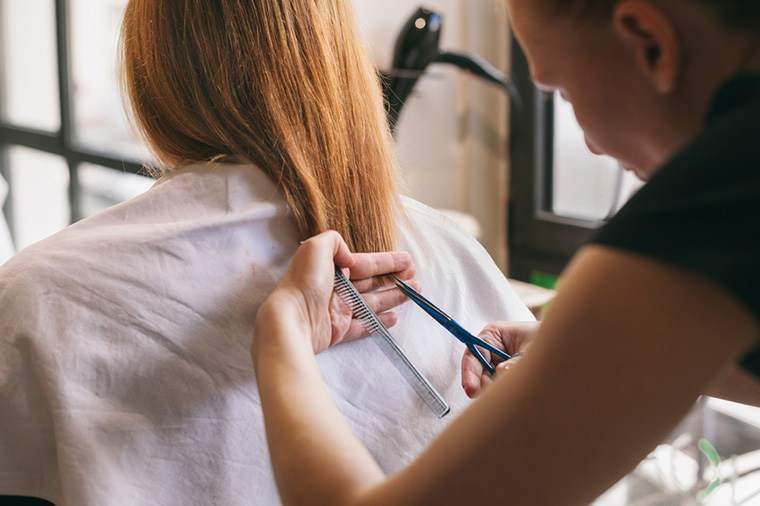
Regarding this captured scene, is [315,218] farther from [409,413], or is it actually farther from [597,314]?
[597,314]

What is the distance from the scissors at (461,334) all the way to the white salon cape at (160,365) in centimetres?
5

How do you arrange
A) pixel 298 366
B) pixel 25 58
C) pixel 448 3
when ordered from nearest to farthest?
pixel 298 366 → pixel 448 3 → pixel 25 58

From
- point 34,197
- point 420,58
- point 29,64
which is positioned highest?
point 420,58

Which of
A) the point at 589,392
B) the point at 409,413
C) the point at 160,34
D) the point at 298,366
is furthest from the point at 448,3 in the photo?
the point at 589,392

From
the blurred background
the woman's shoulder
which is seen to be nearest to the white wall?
the blurred background

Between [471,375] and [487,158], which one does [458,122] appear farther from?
[471,375]

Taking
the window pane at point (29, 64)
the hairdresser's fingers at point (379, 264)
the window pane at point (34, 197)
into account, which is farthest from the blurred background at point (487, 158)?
the hairdresser's fingers at point (379, 264)

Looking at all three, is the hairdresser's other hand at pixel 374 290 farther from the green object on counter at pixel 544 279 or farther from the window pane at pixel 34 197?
the window pane at pixel 34 197

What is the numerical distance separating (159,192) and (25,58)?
333 centimetres

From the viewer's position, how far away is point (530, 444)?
0.44 metres

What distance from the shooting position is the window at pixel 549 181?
91.4 inches

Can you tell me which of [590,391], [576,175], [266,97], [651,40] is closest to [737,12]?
[651,40]

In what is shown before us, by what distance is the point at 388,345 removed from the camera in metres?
0.84

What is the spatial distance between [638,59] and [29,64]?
3809 millimetres
